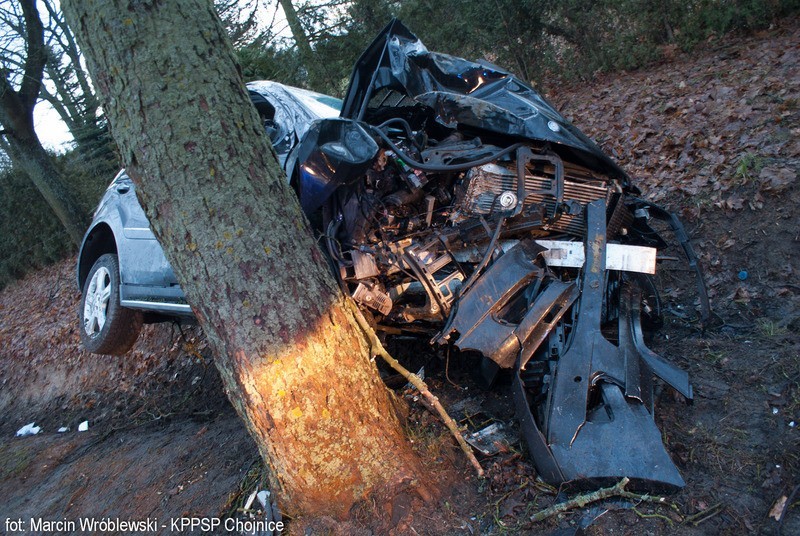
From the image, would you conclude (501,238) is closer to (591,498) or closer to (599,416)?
(599,416)

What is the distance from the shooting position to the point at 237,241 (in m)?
2.23

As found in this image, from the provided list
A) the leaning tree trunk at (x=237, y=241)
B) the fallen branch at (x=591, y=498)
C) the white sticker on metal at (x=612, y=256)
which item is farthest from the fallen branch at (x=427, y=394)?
the white sticker on metal at (x=612, y=256)

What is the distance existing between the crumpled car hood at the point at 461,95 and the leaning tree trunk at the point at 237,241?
1.41 meters

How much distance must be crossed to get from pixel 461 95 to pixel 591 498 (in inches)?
93.5

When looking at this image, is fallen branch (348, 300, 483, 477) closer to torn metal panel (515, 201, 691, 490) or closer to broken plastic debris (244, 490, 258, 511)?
torn metal panel (515, 201, 691, 490)

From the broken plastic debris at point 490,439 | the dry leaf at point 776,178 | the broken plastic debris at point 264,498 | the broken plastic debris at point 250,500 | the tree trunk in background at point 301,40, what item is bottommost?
the broken plastic debris at point 490,439

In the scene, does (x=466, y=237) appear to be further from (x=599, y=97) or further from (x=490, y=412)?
(x=599, y=97)

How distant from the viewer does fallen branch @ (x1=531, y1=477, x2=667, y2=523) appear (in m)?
2.16

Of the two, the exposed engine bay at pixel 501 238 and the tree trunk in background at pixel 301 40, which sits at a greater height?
the tree trunk in background at pixel 301 40

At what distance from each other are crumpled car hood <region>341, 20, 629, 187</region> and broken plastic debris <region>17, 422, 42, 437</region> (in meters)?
4.76

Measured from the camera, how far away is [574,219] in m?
3.26

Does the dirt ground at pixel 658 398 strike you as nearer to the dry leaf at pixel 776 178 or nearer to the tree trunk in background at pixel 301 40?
the dry leaf at pixel 776 178

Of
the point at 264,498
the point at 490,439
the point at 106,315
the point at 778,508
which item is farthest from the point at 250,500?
the point at 106,315

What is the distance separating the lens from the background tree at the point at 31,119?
861cm
